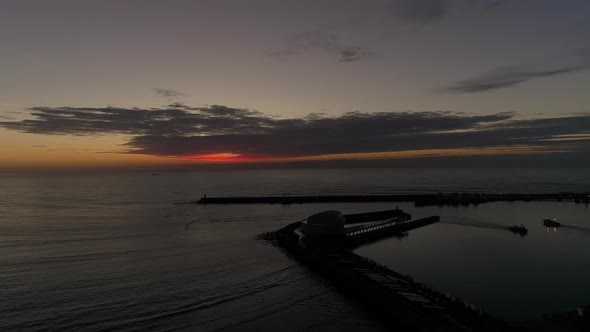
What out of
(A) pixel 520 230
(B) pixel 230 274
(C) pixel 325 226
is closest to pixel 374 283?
(B) pixel 230 274

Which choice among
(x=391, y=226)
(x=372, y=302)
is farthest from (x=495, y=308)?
(x=391, y=226)

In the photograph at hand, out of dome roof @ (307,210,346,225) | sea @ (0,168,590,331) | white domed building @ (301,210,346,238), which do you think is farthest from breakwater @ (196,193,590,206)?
white domed building @ (301,210,346,238)

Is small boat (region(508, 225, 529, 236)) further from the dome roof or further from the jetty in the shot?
the dome roof

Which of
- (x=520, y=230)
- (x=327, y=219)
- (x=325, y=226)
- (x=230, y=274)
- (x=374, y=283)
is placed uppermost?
(x=327, y=219)

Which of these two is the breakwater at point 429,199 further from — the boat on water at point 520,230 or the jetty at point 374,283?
the jetty at point 374,283

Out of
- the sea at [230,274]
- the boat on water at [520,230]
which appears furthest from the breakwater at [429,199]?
the boat on water at [520,230]

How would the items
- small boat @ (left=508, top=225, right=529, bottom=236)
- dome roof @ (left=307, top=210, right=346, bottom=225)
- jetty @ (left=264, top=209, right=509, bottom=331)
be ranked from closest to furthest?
jetty @ (left=264, top=209, right=509, bottom=331) < dome roof @ (left=307, top=210, right=346, bottom=225) < small boat @ (left=508, top=225, right=529, bottom=236)

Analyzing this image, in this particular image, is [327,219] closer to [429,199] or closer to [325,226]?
[325,226]
